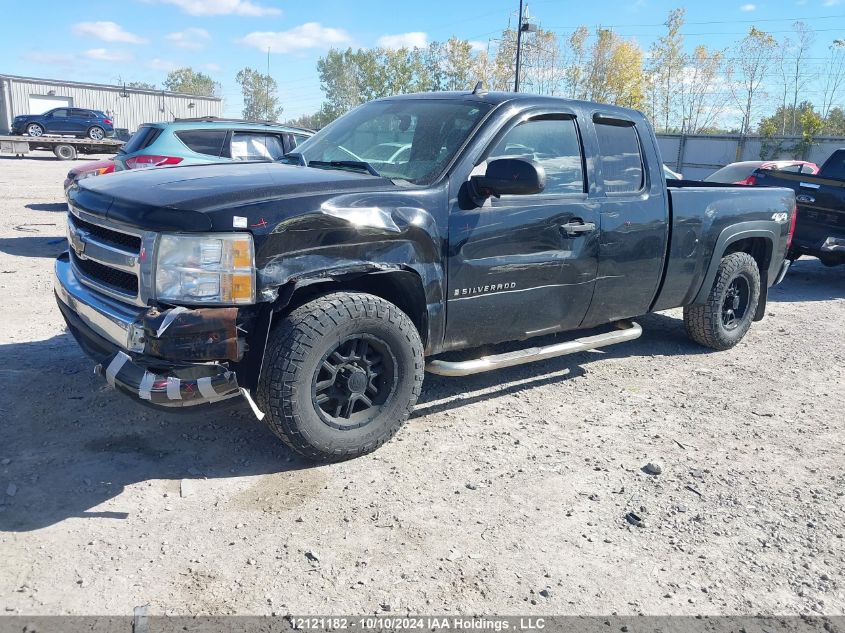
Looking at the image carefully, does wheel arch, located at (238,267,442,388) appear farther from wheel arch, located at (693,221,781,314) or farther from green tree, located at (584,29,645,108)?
green tree, located at (584,29,645,108)

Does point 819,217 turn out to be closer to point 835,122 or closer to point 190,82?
point 835,122

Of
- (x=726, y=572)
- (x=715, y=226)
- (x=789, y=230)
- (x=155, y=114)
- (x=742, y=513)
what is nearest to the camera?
(x=726, y=572)

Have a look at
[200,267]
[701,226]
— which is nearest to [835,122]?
[701,226]

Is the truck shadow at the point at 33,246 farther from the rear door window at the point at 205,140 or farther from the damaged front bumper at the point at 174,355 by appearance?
the damaged front bumper at the point at 174,355

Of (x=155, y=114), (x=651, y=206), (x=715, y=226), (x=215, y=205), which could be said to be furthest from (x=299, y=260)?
(x=155, y=114)

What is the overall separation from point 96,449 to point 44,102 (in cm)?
5919

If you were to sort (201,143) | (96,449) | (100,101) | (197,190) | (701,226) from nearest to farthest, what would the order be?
(197,190)
(96,449)
(701,226)
(201,143)
(100,101)

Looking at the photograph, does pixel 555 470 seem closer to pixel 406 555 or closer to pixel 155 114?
pixel 406 555

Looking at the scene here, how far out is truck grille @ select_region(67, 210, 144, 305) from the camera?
3.35 meters

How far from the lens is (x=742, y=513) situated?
3.48m

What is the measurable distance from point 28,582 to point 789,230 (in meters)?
6.32

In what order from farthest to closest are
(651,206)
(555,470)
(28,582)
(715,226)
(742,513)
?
1. (715,226)
2. (651,206)
3. (555,470)
4. (742,513)
5. (28,582)

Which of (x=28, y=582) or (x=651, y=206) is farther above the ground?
(x=651, y=206)

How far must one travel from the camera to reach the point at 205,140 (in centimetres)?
971
